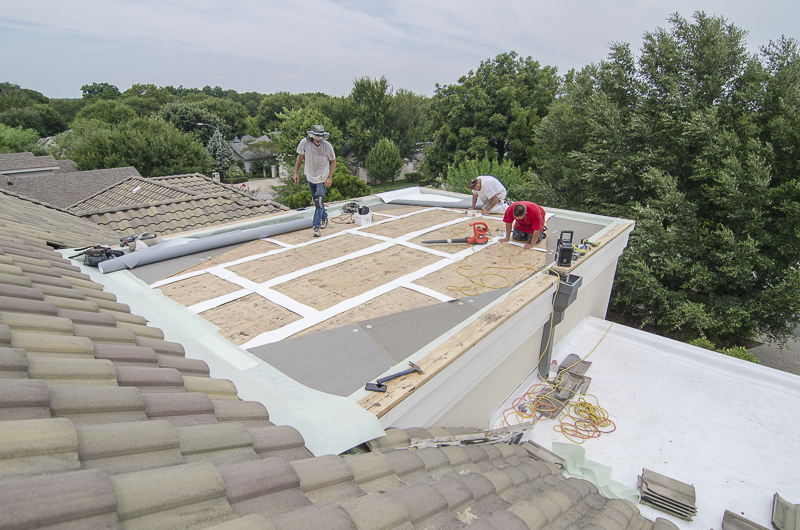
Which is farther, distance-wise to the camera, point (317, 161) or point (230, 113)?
point (230, 113)

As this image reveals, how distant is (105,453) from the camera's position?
3.41 feet

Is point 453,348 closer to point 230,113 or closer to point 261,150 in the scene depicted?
point 261,150

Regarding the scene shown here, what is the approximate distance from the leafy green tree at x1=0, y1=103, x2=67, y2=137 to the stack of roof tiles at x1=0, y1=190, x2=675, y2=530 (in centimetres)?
6934

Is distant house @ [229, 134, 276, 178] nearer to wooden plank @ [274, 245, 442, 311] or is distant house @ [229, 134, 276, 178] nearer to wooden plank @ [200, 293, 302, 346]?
wooden plank @ [274, 245, 442, 311]

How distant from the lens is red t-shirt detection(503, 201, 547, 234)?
5.65 m

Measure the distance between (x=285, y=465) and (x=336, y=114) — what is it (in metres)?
47.8

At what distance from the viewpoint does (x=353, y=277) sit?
4547 millimetres

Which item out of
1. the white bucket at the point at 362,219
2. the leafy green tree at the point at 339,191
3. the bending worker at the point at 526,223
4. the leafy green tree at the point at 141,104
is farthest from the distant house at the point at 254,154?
the bending worker at the point at 526,223

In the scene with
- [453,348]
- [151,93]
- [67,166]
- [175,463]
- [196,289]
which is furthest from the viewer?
[151,93]

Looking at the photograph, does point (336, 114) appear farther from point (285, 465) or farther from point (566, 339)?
point (285, 465)

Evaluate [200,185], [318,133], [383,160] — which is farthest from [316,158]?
[383,160]

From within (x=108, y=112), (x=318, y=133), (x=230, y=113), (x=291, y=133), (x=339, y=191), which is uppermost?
(x=230, y=113)

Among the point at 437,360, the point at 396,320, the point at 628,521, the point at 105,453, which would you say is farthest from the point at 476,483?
the point at 396,320

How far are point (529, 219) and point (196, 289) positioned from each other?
15.4ft
